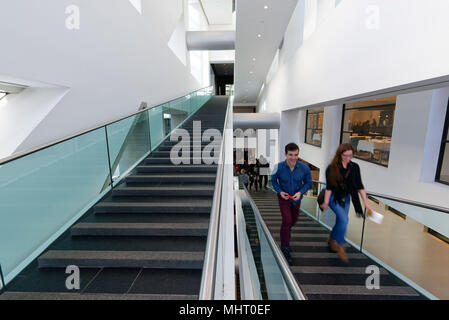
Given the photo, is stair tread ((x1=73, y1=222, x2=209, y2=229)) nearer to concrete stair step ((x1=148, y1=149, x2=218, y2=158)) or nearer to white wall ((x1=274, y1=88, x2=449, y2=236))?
concrete stair step ((x1=148, y1=149, x2=218, y2=158))

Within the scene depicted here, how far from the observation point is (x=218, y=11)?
16.8m

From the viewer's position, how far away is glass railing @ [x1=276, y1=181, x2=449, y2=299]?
120 inches

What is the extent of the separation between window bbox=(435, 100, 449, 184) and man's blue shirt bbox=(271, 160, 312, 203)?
2727 mm

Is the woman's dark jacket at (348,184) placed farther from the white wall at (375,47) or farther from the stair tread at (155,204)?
the stair tread at (155,204)

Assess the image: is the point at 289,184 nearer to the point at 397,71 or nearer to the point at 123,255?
the point at 123,255

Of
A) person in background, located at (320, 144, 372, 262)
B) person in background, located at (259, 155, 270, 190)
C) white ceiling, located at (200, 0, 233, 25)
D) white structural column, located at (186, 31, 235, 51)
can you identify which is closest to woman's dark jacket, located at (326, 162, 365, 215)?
person in background, located at (320, 144, 372, 262)

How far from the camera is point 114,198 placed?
3355mm

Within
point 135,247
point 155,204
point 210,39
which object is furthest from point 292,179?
point 210,39

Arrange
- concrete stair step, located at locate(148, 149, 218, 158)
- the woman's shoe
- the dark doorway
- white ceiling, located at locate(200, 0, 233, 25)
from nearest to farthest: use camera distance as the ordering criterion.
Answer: the woman's shoe
concrete stair step, located at locate(148, 149, 218, 158)
white ceiling, located at locate(200, 0, 233, 25)
the dark doorway

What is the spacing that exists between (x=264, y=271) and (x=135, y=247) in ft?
5.38

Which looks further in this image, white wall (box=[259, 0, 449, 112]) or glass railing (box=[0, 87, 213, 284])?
white wall (box=[259, 0, 449, 112])

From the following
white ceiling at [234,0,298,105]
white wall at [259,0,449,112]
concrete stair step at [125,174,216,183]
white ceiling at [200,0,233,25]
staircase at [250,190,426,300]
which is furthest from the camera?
white ceiling at [200,0,233,25]
